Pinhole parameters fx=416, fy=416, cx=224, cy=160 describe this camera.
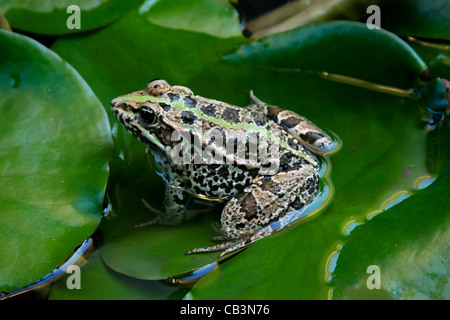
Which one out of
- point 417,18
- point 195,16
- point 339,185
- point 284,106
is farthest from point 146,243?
point 417,18

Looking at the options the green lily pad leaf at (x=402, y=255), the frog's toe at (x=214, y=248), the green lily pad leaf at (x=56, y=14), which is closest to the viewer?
the green lily pad leaf at (x=402, y=255)

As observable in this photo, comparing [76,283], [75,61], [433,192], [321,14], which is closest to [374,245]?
[433,192]

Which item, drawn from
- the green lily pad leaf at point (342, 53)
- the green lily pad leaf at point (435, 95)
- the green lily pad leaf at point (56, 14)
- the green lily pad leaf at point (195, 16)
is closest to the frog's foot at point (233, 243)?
the green lily pad leaf at point (342, 53)

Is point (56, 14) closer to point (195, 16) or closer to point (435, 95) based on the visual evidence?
point (195, 16)

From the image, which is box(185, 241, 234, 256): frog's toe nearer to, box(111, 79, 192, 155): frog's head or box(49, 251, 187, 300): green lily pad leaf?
box(49, 251, 187, 300): green lily pad leaf

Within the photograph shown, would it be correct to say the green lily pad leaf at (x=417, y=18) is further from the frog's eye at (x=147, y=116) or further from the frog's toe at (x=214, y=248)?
the frog's toe at (x=214, y=248)

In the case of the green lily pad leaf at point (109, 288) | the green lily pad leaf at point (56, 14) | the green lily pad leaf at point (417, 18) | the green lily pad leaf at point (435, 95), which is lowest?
the green lily pad leaf at point (109, 288)
